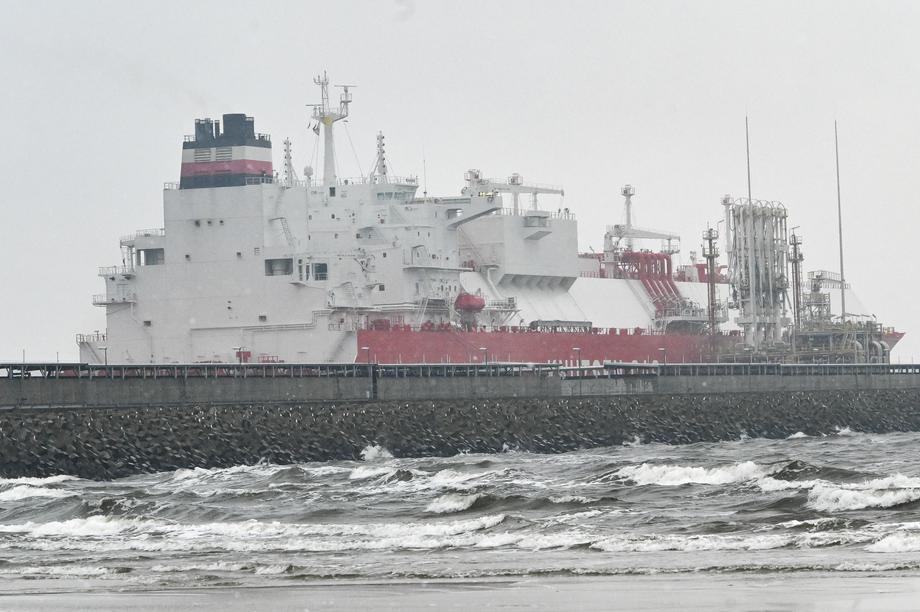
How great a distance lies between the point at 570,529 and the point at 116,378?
23042mm

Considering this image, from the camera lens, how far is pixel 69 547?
1184 inches

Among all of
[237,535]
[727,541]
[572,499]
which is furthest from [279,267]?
[727,541]

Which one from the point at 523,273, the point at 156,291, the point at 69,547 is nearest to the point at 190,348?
the point at 156,291

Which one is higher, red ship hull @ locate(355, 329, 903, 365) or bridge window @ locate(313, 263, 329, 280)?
bridge window @ locate(313, 263, 329, 280)

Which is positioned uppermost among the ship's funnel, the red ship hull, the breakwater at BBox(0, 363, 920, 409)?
the ship's funnel

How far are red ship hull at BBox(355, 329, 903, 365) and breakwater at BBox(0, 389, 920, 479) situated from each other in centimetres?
1153

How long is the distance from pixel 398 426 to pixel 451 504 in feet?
62.9

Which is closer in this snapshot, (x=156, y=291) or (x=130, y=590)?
(x=130, y=590)

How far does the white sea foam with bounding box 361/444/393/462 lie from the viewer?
165 feet

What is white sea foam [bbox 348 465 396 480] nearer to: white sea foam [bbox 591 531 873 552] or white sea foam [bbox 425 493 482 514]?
white sea foam [bbox 425 493 482 514]

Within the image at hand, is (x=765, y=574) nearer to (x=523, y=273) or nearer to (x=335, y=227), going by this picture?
(x=335, y=227)

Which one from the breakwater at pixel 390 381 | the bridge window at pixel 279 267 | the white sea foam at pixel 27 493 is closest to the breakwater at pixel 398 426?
the breakwater at pixel 390 381

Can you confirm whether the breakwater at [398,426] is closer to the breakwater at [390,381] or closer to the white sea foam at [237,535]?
the breakwater at [390,381]

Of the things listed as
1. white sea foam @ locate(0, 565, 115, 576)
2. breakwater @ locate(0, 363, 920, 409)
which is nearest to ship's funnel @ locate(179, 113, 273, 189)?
breakwater @ locate(0, 363, 920, 409)
